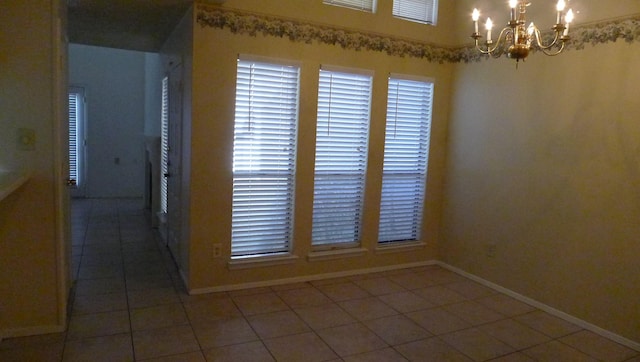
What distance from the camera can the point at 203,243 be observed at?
366 cm

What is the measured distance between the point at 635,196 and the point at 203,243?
329 centimetres

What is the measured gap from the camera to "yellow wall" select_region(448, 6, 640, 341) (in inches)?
124

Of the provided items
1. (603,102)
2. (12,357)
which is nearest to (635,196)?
(603,102)

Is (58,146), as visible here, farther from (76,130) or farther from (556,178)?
(76,130)

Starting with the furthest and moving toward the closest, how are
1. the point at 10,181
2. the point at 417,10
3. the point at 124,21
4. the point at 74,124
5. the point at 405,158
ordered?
the point at 74,124
the point at 405,158
the point at 417,10
the point at 124,21
the point at 10,181

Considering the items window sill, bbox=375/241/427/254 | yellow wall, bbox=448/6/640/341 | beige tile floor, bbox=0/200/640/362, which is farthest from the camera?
window sill, bbox=375/241/427/254

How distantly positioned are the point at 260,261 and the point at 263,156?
0.93 metres

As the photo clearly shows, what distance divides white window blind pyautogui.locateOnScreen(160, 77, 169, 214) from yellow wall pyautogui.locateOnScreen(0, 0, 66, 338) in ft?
6.38

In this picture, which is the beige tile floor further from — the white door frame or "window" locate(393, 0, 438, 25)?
"window" locate(393, 0, 438, 25)

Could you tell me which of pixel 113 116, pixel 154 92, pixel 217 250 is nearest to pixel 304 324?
pixel 217 250

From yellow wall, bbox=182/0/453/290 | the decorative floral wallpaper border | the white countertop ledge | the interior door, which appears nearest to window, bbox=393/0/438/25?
yellow wall, bbox=182/0/453/290

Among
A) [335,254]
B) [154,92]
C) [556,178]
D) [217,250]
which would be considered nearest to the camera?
[556,178]

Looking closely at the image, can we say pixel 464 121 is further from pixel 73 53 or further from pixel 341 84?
pixel 73 53

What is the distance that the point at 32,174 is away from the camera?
109 inches
